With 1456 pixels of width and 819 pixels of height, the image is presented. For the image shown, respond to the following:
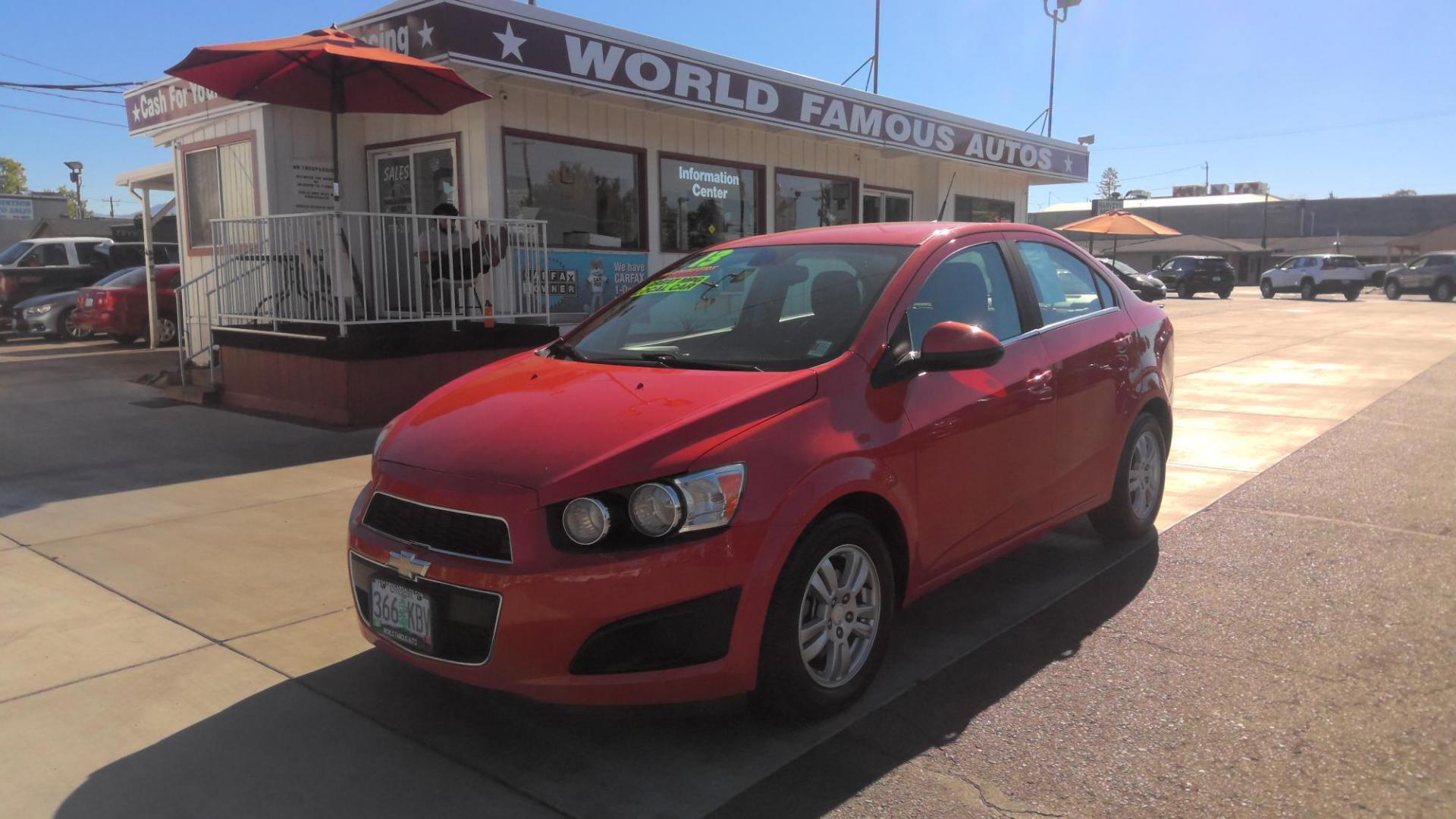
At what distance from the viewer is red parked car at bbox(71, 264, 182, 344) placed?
15.9 metres

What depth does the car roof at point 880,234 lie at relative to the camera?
4.26 m

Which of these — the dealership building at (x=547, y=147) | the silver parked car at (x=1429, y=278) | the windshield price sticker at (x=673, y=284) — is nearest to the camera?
the windshield price sticker at (x=673, y=284)

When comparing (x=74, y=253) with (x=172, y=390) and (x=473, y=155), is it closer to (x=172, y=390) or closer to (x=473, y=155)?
(x=172, y=390)

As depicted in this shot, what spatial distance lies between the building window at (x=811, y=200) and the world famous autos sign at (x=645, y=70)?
117 centimetres

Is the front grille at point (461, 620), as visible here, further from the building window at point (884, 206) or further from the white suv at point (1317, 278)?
the white suv at point (1317, 278)

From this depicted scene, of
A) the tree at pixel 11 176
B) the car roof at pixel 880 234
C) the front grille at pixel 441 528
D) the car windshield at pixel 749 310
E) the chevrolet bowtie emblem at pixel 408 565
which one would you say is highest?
the tree at pixel 11 176

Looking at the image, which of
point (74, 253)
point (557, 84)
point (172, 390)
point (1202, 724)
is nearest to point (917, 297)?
point (1202, 724)

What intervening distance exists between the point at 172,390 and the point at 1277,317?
24.8 metres

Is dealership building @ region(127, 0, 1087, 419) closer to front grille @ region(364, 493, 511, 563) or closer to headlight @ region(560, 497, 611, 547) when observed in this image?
front grille @ region(364, 493, 511, 563)

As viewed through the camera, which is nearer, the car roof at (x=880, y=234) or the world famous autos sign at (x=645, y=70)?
the car roof at (x=880, y=234)

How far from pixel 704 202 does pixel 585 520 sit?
34.5 ft

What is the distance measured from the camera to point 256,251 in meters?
10.3

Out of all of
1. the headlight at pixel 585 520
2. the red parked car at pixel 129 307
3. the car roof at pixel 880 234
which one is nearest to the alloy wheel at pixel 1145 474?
the car roof at pixel 880 234

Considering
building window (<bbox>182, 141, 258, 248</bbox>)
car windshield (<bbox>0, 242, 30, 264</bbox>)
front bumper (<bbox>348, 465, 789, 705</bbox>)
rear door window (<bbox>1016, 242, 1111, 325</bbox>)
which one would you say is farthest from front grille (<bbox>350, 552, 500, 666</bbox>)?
car windshield (<bbox>0, 242, 30, 264</bbox>)
